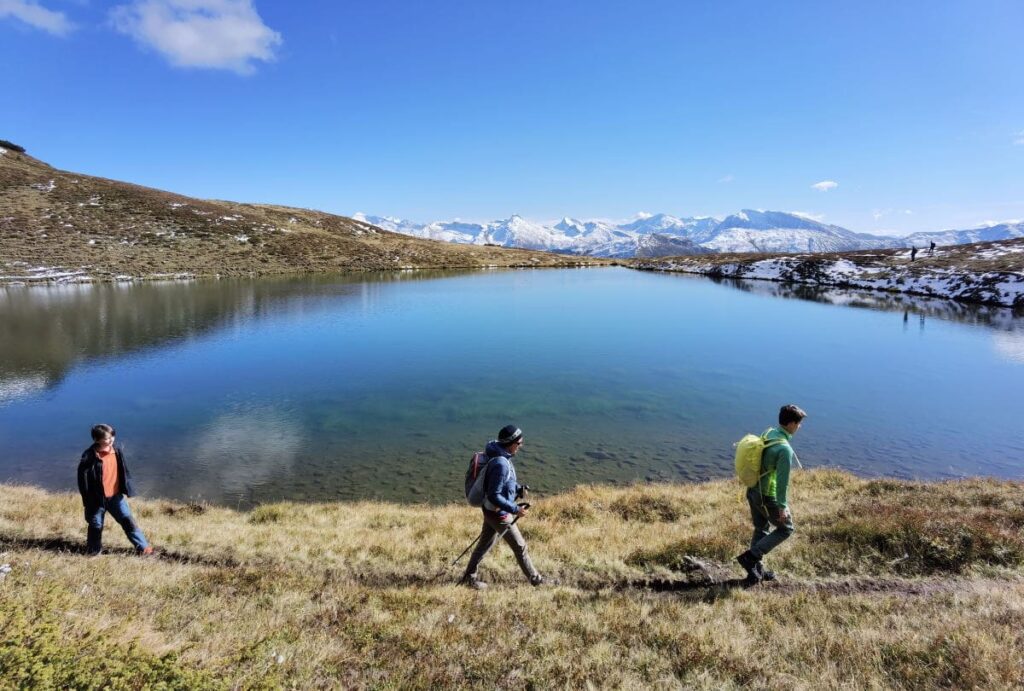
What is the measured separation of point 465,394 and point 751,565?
18174mm

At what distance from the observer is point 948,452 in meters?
19.9

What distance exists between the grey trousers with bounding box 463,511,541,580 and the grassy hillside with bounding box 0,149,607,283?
90.7m

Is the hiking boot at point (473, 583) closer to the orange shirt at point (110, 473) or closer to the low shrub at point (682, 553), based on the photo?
the low shrub at point (682, 553)

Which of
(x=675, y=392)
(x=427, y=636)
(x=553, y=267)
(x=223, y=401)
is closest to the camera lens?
(x=427, y=636)

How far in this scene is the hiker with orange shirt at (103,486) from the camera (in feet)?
34.2

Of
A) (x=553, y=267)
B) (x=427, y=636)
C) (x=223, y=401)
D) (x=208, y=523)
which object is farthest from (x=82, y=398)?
(x=553, y=267)

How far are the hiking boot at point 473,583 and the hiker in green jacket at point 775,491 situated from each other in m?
5.21

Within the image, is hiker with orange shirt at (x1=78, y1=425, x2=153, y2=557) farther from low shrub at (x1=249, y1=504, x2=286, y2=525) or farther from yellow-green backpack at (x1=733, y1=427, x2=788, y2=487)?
yellow-green backpack at (x1=733, y1=427, x2=788, y2=487)

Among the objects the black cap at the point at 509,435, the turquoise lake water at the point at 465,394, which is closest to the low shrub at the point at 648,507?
the turquoise lake water at the point at 465,394

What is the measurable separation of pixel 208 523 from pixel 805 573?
48.3ft

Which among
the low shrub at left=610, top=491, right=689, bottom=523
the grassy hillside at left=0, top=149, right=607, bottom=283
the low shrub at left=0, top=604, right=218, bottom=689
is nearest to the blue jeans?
the low shrub at left=0, top=604, right=218, bottom=689

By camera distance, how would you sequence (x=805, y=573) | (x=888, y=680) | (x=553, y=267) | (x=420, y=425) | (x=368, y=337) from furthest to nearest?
(x=553, y=267), (x=368, y=337), (x=420, y=425), (x=805, y=573), (x=888, y=680)

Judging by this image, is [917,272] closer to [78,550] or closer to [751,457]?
[751,457]

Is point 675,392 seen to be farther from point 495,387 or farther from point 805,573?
point 805,573
